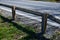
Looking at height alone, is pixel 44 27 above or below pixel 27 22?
above

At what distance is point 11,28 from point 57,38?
2.33 meters

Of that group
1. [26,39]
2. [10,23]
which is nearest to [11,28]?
[10,23]

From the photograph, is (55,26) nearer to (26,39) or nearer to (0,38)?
(26,39)

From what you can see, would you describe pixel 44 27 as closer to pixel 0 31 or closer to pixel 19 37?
pixel 19 37

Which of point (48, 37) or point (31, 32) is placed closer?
point (48, 37)

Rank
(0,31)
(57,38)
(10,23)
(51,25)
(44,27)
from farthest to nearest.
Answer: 1. (10,23)
2. (51,25)
3. (0,31)
4. (44,27)
5. (57,38)

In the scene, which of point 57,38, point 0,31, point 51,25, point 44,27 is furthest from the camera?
point 51,25

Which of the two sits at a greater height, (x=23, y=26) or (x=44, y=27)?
(x=44, y=27)

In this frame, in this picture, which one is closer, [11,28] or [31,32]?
[31,32]

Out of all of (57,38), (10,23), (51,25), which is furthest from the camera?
(10,23)

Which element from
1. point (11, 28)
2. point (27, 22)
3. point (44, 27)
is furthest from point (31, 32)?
point (27, 22)

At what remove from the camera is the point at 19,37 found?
661 centimetres

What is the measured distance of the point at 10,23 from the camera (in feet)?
28.2

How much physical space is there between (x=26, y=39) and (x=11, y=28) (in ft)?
5.13
